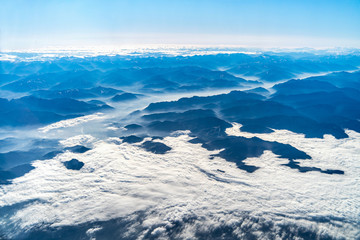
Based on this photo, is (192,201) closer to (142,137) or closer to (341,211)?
(341,211)

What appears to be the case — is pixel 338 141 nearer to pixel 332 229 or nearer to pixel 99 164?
pixel 332 229

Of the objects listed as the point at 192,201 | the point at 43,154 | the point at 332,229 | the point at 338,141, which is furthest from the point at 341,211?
the point at 43,154

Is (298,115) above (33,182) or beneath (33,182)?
above

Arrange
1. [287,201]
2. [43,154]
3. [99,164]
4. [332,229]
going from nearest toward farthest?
[332,229]
[287,201]
[99,164]
[43,154]

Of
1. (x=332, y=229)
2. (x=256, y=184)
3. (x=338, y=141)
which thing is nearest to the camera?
(x=332, y=229)

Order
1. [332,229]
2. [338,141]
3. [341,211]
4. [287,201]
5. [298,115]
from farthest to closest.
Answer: [298,115]
[338,141]
[287,201]
[341,211]
[332,229]

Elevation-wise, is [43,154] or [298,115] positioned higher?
[298,115]

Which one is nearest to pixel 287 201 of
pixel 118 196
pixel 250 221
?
pixel 250 221

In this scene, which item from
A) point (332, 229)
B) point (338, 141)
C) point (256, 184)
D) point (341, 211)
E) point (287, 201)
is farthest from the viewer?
point (338, 141)

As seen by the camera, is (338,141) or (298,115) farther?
(298,115)
